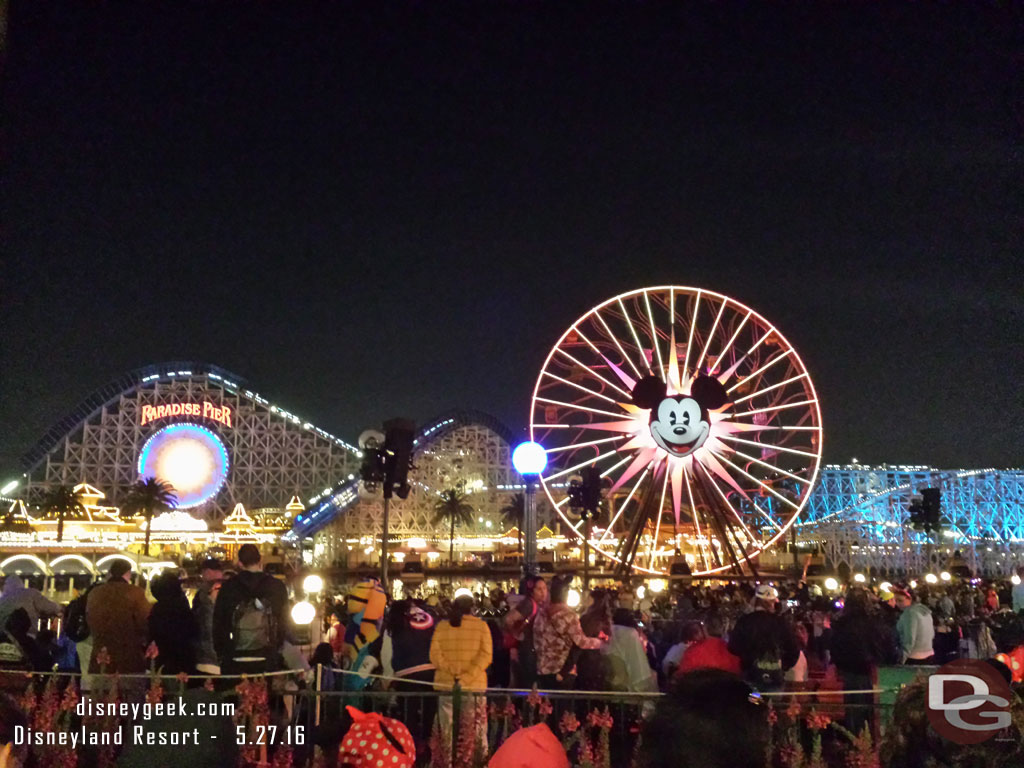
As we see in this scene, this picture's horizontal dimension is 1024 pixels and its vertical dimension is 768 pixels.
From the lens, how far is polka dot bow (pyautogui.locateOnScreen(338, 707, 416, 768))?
4.30 meters

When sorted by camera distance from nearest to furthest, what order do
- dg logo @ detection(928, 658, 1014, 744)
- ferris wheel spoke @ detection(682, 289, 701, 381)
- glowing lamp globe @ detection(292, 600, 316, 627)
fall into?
dg logo @ detection(928, 658, 1014, 744) < glowing lamp globe @ detection(292, 600, 316, 627) < ferris wheel spoke @ detection(682, 289, 701, 381)

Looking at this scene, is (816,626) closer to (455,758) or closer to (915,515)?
(455,758)

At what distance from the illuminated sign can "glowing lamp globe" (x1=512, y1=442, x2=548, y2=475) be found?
44570 millimetres

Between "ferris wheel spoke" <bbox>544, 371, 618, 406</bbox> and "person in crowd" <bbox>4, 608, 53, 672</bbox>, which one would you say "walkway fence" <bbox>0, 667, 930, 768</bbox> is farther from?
"ferris wheel spoke" <bbox>544, 371, 618, 406</bbox>

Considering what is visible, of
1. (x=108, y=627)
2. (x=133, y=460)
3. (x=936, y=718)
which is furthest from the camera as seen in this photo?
(x=133, y=460)

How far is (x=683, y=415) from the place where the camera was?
82.0 feet

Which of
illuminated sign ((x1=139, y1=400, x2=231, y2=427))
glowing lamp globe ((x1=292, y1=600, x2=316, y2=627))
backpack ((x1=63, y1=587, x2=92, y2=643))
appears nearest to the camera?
backpack ((x1=63, y1=587, x2=92, y2=643))

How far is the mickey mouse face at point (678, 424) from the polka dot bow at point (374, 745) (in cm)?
2103

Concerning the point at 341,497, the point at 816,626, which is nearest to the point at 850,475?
the point at 341,497

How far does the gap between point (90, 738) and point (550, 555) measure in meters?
48.6

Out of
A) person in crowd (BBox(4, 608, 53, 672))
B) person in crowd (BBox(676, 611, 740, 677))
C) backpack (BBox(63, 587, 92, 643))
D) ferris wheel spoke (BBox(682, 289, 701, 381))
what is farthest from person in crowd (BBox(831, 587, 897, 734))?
ferris wheel spoke (BBox(682, 289, 701, 381))

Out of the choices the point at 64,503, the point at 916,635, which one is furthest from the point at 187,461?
the point at 916,635

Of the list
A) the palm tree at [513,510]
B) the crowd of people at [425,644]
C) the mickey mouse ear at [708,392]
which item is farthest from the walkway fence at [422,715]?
the palm tree at [513,510]

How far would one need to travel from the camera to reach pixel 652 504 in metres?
26.5
